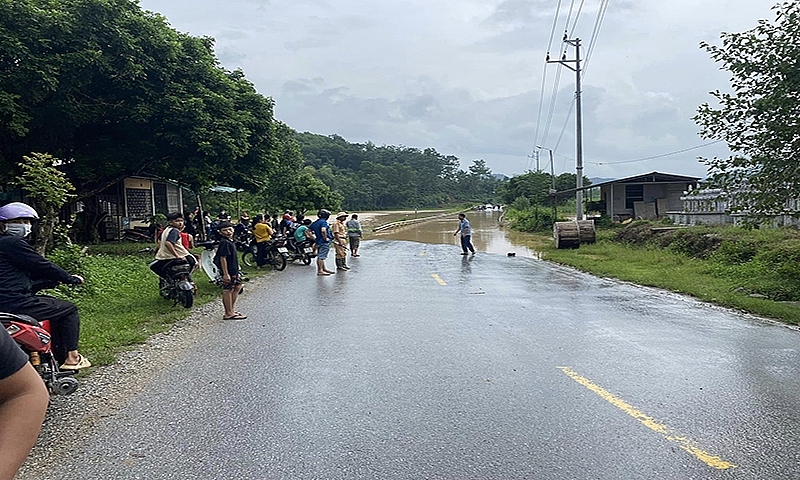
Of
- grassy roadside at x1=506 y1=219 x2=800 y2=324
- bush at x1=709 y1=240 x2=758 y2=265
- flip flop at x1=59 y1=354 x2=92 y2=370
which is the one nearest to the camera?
flip flop at x1=59 y1=354 x2=92 y2=370

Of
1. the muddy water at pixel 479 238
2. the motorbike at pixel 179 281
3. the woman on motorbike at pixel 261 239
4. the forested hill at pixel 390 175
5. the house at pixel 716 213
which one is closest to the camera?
the motorbike at pixel 179 281

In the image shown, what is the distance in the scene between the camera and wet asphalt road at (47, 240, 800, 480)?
4090 millimetres

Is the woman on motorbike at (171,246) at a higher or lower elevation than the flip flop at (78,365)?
higher

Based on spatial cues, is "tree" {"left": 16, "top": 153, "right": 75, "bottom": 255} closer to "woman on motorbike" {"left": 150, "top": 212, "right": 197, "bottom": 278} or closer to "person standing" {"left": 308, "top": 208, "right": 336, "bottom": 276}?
"woman on motorbike" {"left": 150, "top": 212, "right": 197, "bottom": 278}

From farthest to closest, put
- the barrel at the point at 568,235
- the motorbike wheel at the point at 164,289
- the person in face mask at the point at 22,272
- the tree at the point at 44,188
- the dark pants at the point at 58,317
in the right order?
the barrel at the point at 568,235 → the tree at the point at 44,188 → the motorbike wheel at the point at 164,289 → the dark pants at the point at 58,317 → the person in face mask at the point at 22,272

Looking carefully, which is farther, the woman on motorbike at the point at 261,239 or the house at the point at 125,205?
the house at the point at 125,205

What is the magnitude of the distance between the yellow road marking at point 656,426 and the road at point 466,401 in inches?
0.8

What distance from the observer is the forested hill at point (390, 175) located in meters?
105

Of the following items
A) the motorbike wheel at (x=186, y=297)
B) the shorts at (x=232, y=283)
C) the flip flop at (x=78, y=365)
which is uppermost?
the shorts at (x=232, y=283)

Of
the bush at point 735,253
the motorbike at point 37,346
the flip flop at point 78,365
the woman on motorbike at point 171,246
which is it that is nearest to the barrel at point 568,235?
the bush at point 735,253

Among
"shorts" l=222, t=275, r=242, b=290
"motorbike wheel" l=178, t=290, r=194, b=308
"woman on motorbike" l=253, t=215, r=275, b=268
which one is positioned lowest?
"motorbike wheel" l=178, t=290, r=194, b=308

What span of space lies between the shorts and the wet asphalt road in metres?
0.56

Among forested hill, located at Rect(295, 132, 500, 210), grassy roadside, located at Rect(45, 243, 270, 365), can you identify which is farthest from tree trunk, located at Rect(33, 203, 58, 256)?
forested hill, located at Rect(295, 132, 500, 210)

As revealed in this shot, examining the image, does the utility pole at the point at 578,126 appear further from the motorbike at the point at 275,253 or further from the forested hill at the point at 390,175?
the forested hill at the point at 390,175
